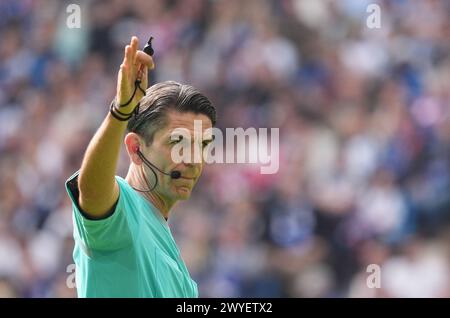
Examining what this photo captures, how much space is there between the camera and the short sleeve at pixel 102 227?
2756mm

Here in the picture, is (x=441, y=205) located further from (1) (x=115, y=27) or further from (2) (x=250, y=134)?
(1) (x=115, y=27)

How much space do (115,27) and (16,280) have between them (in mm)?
2706

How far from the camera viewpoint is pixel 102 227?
2.76 meters

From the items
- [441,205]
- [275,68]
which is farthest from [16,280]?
[441,205]

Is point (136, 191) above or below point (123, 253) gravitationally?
above

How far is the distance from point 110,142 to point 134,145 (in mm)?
637

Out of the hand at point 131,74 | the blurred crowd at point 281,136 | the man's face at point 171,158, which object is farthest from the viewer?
the blurred crowd at point 281,136

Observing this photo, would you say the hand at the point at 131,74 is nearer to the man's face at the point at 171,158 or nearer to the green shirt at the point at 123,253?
the green shirt at the point at 123,253

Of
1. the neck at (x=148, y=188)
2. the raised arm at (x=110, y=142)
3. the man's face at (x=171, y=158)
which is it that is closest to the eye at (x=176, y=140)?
the man's face at (x=171, y=158)

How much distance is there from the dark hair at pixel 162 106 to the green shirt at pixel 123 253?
0.23 metres

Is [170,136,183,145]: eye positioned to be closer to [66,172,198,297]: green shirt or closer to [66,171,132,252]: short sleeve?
[66,172,198,297]: green shirt

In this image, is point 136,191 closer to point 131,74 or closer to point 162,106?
point 162,106

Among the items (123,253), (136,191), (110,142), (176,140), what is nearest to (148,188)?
(136,191)

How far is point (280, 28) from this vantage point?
29.3 feet
